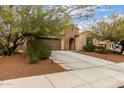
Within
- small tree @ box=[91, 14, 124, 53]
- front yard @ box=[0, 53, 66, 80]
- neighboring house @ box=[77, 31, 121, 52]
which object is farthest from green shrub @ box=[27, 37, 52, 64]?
neighboring house @ box=[77, 31, 121, 52]

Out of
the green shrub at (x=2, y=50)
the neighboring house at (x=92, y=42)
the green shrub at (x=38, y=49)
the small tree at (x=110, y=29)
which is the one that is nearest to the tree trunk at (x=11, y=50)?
the green shrub at (x=2, y=50)

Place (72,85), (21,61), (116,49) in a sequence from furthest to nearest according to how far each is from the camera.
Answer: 1. (116,49)
2. (21,61)
3. (72,85)

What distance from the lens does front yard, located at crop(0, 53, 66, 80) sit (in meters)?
6.87

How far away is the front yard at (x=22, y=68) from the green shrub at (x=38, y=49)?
0.32 m

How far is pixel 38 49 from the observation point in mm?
9133

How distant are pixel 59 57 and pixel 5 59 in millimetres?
2793

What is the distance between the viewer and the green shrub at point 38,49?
28.9 feet

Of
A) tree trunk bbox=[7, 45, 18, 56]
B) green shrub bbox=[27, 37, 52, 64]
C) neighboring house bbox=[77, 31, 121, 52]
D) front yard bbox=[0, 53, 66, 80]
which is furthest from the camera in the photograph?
neighboring house bbox=[77, 31, 121, 52]

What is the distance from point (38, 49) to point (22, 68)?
1.71m

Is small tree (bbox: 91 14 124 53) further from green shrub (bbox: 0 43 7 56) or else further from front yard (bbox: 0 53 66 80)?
green shrub (bbox: 0 43 7 56)

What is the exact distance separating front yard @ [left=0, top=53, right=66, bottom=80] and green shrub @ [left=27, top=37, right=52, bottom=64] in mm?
325
